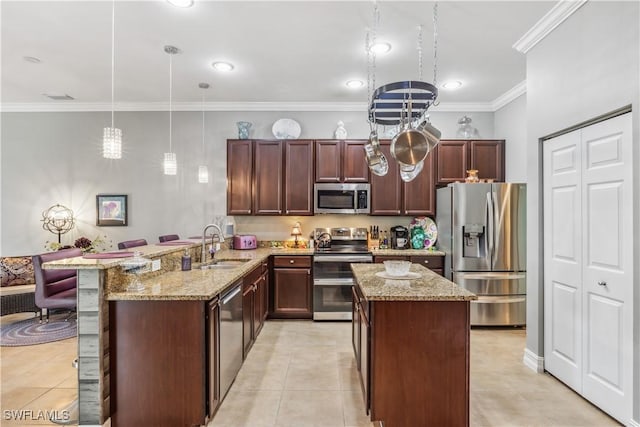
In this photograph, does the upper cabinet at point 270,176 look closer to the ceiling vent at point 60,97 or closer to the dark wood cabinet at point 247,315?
the dark wood cabinet at point 247,315

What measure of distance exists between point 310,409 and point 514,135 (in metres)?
4.10

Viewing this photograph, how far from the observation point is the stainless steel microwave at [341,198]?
4.56m

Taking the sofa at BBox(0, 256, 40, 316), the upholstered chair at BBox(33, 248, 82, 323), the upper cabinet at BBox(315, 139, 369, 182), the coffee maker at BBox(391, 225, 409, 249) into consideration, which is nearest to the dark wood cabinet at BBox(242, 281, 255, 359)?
the upper cabinet at BBox(315, 139, 369, 182)

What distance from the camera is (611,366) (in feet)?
7.36

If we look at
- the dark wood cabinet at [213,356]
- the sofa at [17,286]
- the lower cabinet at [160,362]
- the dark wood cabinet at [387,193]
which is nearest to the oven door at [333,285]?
the dark wood cabinet at [387,193]

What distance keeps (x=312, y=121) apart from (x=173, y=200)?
2.39 m

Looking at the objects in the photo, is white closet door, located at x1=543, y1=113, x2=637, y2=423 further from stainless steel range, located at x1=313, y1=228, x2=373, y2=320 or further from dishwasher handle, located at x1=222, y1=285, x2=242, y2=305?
dishwasher handle, located at x1=222, y1=285, x2=242, y2=305

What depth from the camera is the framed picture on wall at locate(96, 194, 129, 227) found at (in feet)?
16.4

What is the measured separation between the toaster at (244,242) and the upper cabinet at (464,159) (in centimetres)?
269

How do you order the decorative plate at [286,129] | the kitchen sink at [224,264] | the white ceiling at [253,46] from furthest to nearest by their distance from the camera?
the decorative plate at [286,129]
the kitchen sink at [224,264]
the white ceiling at [253,46]

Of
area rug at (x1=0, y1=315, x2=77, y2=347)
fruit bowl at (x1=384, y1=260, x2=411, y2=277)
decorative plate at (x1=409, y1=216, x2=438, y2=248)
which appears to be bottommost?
area rug at (x1=0, y1=315, x2=77, y2=347)

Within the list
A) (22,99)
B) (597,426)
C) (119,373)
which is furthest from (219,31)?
(597,426)

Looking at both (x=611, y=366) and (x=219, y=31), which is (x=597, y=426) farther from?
(x=219, y=31)

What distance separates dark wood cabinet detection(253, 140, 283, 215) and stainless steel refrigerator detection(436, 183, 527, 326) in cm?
227
